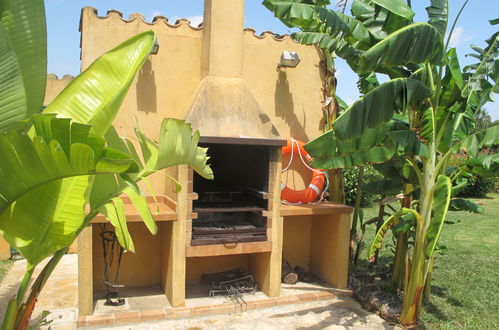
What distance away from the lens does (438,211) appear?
4.71 meters

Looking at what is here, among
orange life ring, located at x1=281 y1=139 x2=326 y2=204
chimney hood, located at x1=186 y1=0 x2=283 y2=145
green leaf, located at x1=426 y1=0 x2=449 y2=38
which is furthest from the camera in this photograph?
orange life ring, located at x1=281 y1=139 x2=326 y2=204

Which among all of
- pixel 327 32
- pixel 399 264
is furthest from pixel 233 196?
pixel 327 32

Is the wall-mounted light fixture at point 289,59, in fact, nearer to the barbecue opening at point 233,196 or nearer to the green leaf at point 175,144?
the barbecue opening at point 233,196

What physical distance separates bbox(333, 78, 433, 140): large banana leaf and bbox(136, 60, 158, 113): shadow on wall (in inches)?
123

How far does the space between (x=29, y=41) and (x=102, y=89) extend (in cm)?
45

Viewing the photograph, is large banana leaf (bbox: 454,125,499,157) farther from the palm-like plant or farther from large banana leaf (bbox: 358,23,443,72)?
large banana leaf (bbox: 358,23,443,72)

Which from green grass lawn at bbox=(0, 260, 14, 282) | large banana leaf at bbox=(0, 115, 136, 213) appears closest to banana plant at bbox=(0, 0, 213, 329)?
large banana leaf at bbox=(0, 115, 136, 213)

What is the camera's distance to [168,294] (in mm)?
6121

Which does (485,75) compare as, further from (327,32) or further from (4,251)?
(4,251)

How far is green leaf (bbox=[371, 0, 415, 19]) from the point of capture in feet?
15.0

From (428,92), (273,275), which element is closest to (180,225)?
(273,275)

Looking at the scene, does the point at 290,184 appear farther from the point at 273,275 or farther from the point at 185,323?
the point at 185,323

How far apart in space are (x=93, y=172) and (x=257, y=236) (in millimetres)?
4476

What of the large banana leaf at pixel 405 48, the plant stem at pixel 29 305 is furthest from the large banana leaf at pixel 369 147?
Answer: the plant stem at pixel 29 305
